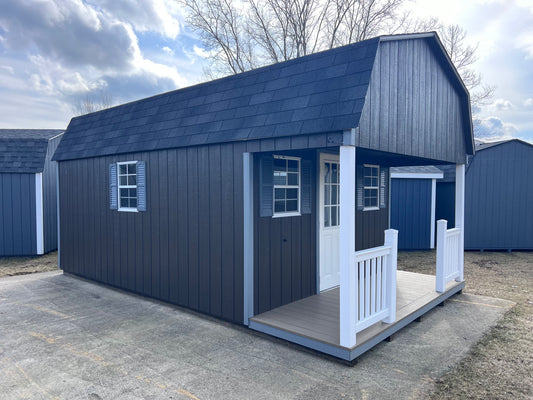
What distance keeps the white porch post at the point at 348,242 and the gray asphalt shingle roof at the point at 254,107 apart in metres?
0.34

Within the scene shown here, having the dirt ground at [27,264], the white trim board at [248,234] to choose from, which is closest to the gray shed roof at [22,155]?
the dirt ground at [27,264]

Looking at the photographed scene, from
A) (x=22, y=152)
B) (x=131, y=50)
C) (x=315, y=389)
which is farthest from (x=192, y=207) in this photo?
(x=131, y=50)

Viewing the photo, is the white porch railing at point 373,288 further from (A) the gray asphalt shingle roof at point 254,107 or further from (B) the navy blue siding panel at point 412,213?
(B) the navy blue siding panel at point 412,213

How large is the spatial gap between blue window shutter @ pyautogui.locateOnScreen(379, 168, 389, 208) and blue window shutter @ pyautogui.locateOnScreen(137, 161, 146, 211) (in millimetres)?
4315

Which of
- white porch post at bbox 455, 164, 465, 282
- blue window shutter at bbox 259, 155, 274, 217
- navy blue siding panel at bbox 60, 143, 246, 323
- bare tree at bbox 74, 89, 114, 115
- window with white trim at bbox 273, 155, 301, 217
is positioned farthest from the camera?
bare tree at bbox 74, 89, 114, 115

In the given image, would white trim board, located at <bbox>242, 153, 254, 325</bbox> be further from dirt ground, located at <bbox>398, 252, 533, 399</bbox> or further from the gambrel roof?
dirt ground, located at <bbox>398, 252, 533, 399</bbox>

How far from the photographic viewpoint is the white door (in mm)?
5031

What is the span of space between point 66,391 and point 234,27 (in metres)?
14.6

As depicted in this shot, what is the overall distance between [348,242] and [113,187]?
447cm

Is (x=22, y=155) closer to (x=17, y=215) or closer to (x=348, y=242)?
(x=17, y=215)

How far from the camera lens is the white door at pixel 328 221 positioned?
16.5 ft

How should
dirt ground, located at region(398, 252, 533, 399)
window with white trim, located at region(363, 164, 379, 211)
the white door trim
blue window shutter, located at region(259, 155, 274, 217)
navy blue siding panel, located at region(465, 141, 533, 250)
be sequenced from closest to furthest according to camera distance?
1. dirt ground, located at region(398, 252, 533, 399)
2. blue window shutter, located at region(259, 155, 274, 217)
3. the white door trim
4. window with white trim, located at region(363, 164, 379, 211)
5. navy blue siding panel, located at region(465, 141, 533, 250)

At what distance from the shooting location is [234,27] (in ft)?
47.1

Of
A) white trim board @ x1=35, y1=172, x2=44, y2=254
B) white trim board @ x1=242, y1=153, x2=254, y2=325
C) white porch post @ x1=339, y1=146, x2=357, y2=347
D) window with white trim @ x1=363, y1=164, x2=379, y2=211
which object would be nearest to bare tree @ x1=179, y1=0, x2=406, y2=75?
white trim board @ x1=35, y1=172, x2=44, y2=254
